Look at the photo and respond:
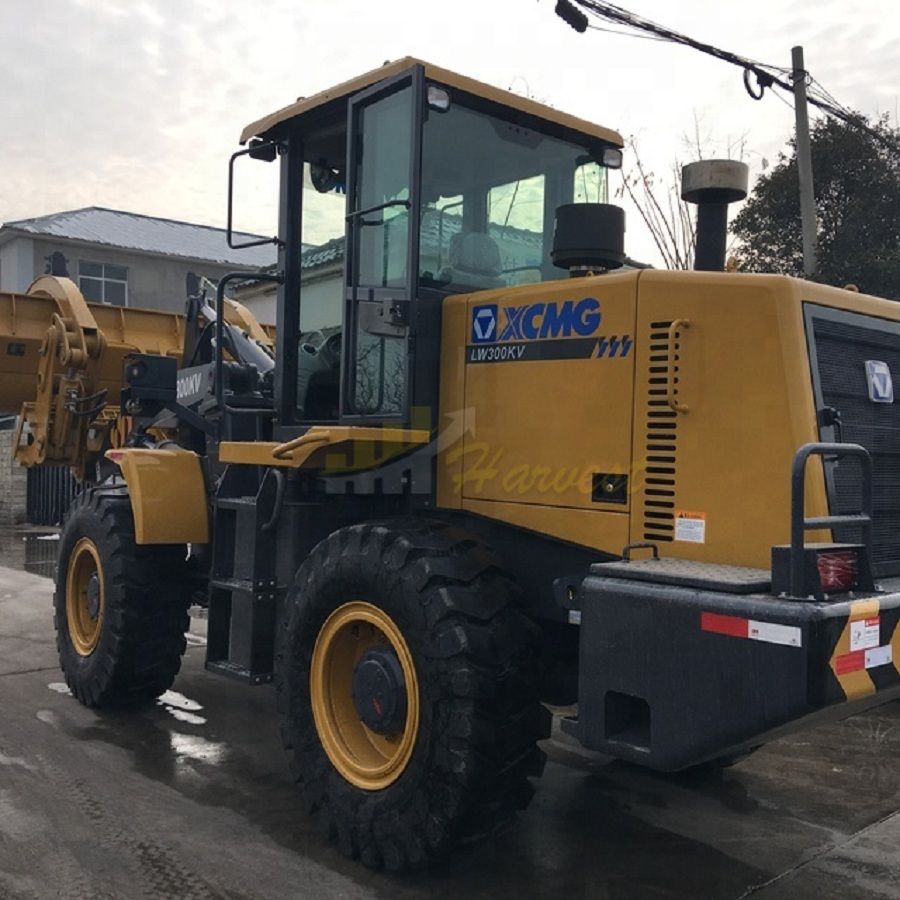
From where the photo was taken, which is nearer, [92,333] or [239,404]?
[239,404]

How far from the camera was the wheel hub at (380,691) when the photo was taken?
3746 mm

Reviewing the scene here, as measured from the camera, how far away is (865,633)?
303 centimetres

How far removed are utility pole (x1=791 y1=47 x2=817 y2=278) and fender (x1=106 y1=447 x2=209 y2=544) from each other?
7.82m

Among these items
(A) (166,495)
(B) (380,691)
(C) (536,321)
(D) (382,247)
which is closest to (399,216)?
(D) (382,247)

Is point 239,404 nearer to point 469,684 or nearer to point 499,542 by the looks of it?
point 499,542

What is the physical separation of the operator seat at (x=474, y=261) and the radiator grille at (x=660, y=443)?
3.67ft

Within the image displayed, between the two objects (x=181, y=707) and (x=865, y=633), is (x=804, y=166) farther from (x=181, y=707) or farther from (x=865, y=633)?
(x=865, y=633)

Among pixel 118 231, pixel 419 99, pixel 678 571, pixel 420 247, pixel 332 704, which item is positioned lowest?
pixel 332 704

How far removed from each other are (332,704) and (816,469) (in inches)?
82.4

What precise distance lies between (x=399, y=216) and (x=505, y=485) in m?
1.23

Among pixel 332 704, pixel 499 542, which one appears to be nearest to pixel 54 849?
pixel 332 704

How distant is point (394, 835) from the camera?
3641mm

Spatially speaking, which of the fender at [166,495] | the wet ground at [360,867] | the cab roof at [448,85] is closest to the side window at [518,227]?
the cab roof at [448,85]

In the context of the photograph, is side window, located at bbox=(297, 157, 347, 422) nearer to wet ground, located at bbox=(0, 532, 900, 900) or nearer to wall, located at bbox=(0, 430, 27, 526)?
wet ground, located at bbox=(0, 532, 900, 900)
